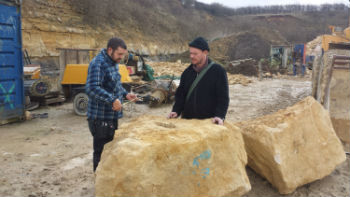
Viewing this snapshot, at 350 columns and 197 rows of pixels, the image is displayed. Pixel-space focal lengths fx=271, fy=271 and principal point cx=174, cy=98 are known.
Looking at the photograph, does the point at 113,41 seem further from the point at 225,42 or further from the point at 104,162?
the point at 225,42

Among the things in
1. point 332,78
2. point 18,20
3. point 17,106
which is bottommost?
point 17,106

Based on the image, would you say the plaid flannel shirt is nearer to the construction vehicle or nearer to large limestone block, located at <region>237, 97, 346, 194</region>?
large limestone block, located at <region>237, 97, 346, 194</region>

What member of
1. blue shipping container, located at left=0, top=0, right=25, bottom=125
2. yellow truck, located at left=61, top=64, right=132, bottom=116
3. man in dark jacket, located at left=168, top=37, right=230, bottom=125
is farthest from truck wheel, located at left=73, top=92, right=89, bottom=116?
man in dark jacket, located at left=168, top=37, right=230, bottom=125

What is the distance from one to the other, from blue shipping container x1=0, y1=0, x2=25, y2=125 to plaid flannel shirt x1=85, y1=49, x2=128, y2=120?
4567mm

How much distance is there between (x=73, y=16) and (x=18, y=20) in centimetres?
1352

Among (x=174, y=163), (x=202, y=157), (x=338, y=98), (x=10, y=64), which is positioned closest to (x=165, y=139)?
(x=174, y=163)

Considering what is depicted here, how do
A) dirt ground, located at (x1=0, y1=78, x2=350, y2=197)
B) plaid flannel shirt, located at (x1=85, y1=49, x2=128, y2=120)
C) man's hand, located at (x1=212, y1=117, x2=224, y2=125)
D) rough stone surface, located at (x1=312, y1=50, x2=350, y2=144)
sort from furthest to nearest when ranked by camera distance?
rough stone surface, located at (x1=312, y1=50, x2=350, y2=144)
dirt ground, located at (x1=0, y1=78, x2=350, y2=197)
plaid flannel shirt, located at (x1=85, y1=49, x2=128, y2=120)
man's hand, located at (x1=212, y1=117, x2=224, y2=125)

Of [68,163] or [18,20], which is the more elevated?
[18,20]

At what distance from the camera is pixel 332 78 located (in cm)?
481

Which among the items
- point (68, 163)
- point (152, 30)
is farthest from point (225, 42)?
point (68, 163)

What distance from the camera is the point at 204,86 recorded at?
9.40 feet

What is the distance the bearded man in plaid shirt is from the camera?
2.81m

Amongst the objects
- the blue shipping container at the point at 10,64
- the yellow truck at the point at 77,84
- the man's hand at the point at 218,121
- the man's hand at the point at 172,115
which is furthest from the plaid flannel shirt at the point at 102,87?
the yellow truck at the point at 77,84

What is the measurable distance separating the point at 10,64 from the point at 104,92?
16.1 ft
